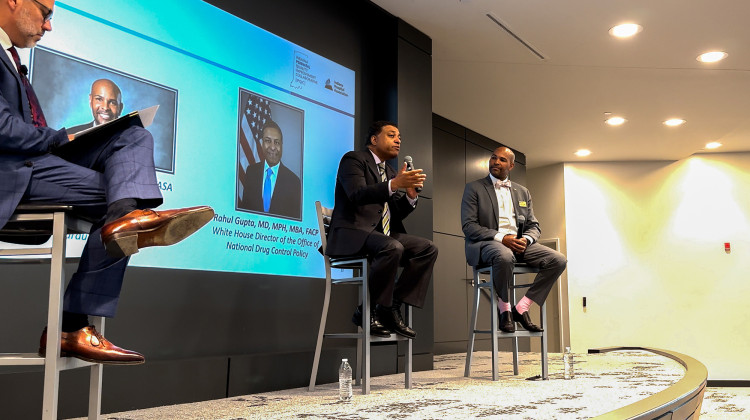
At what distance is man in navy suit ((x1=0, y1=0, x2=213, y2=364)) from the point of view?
1565 mm

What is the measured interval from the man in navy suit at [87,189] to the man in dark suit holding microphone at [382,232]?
1488 millimetres

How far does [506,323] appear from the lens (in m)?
3.79

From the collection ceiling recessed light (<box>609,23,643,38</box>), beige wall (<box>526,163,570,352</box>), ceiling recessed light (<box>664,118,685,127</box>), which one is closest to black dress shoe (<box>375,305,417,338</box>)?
ceiling recessed light (<box>609,23,643,38</box>)

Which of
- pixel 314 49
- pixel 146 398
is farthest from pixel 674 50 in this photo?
pixel 146 398

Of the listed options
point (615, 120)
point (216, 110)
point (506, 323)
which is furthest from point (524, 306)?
point (615, 120)

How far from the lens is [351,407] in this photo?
2598 millimetres

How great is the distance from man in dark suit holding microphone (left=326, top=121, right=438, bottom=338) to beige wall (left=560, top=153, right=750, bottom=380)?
23.3 feet

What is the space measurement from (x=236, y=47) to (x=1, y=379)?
221 cm

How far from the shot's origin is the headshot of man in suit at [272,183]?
3816 mm

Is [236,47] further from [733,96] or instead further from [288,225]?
[733,96]

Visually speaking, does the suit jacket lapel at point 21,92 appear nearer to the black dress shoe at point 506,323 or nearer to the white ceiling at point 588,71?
the black dress shoe at point 506,323

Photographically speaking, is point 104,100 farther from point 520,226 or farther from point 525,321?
point 525,321

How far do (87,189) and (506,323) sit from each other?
8.81ft

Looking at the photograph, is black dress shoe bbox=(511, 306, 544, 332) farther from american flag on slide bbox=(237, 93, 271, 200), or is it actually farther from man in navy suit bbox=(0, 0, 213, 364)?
man in navy suit bbox=(0, 0, 213, 364)
